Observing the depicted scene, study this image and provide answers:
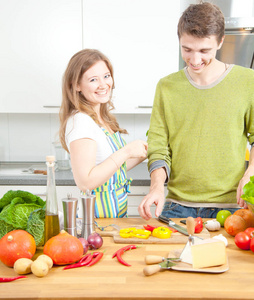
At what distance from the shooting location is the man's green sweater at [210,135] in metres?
1.69

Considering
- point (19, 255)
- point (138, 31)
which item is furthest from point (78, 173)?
point (138, 31)

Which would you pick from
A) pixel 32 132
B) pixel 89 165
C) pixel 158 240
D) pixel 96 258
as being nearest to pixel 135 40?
pixel 32 132

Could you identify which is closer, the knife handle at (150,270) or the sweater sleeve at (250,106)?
the knife handle at (150,270)

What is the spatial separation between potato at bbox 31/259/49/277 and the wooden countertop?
0.01 metres

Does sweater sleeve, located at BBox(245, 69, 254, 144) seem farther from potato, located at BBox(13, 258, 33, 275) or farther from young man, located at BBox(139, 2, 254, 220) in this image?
potato, located at BBox(13, 258, 33, 275)

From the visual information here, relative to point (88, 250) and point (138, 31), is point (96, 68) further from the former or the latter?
point (138, 31)

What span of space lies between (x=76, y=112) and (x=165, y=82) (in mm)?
437

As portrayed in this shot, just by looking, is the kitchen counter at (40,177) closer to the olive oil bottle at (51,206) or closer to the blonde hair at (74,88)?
the blonde hair at (74,88)

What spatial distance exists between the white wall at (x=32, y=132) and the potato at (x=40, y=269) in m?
2.30

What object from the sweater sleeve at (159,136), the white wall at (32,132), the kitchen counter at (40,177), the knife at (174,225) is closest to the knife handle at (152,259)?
the knife at (174,225)

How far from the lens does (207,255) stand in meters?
1.07

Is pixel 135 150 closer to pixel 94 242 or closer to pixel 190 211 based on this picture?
pixel 190 211

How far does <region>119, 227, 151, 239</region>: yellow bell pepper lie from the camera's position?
4.32 feet

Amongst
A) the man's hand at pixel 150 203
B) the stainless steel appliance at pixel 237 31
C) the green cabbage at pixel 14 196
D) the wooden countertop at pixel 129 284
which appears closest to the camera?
the wooden countertop at pixel 129 284
